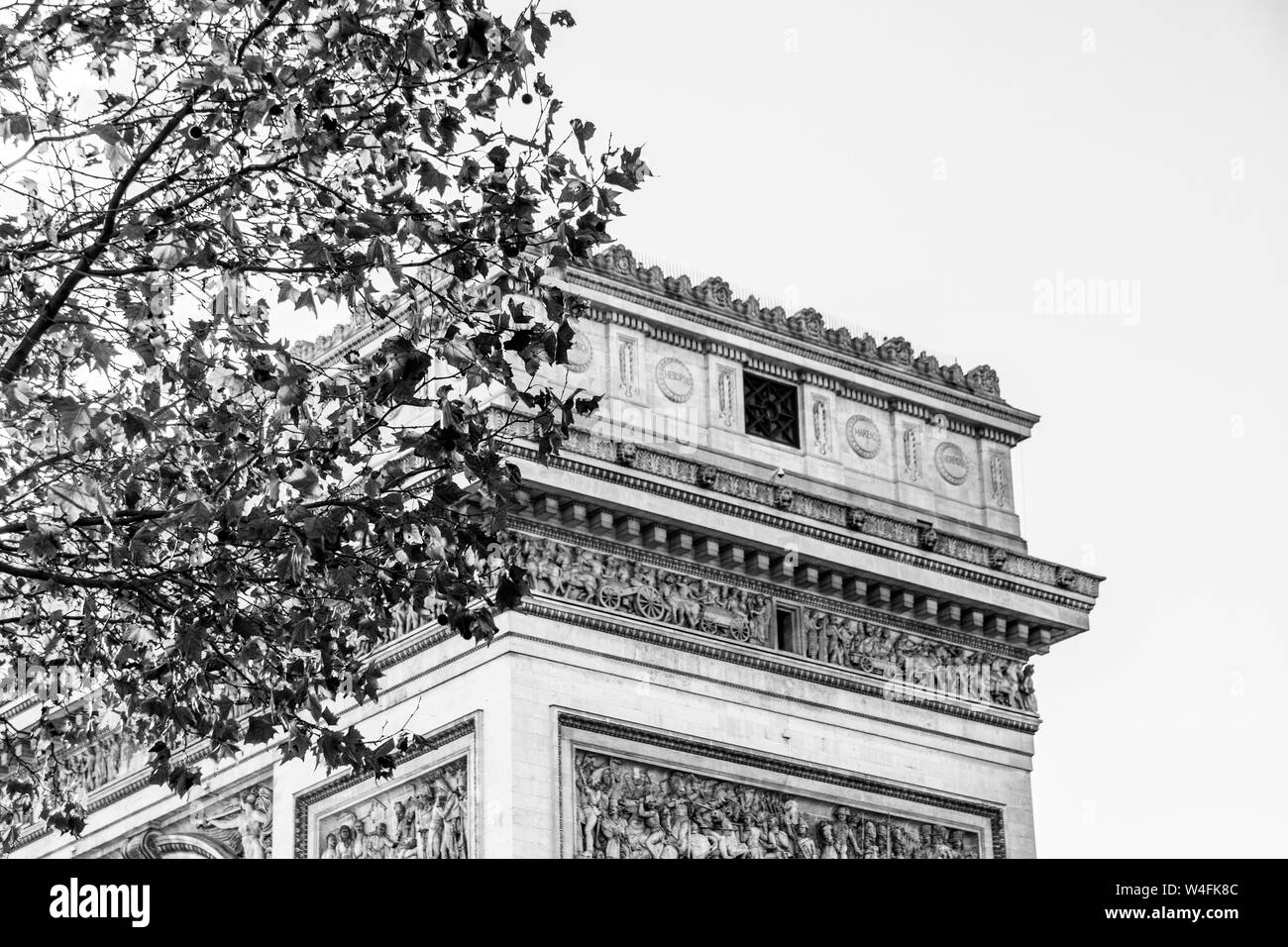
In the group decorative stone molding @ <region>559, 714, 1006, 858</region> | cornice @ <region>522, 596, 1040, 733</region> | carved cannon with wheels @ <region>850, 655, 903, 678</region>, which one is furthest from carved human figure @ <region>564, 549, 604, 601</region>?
carved cannon with wheels @ <region>850, 655, 903, 678</region>

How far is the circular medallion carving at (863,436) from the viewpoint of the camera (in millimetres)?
30562

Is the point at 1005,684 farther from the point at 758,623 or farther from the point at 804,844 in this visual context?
the point at 804,844

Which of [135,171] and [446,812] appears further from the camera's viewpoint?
[446,812]

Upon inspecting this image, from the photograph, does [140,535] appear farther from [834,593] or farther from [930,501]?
[930,501]

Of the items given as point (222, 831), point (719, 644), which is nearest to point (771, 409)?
point (719, 644)

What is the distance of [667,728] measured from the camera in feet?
89.4

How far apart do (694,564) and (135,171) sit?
1411cm

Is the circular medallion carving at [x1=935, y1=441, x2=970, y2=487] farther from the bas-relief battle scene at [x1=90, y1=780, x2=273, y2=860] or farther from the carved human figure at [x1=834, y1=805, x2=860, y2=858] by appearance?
the bas-relief battle scene at [x1=90, y1=780, x2=273, y2=860]

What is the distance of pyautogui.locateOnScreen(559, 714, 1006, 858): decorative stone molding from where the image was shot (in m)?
26.5

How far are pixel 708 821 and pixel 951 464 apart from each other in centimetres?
661

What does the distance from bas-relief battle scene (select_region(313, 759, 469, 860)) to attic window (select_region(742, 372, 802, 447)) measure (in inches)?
236

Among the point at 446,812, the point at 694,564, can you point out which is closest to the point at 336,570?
the point at 446,812

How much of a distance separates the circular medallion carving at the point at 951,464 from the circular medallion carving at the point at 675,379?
4.01m

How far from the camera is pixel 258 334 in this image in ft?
50.3
